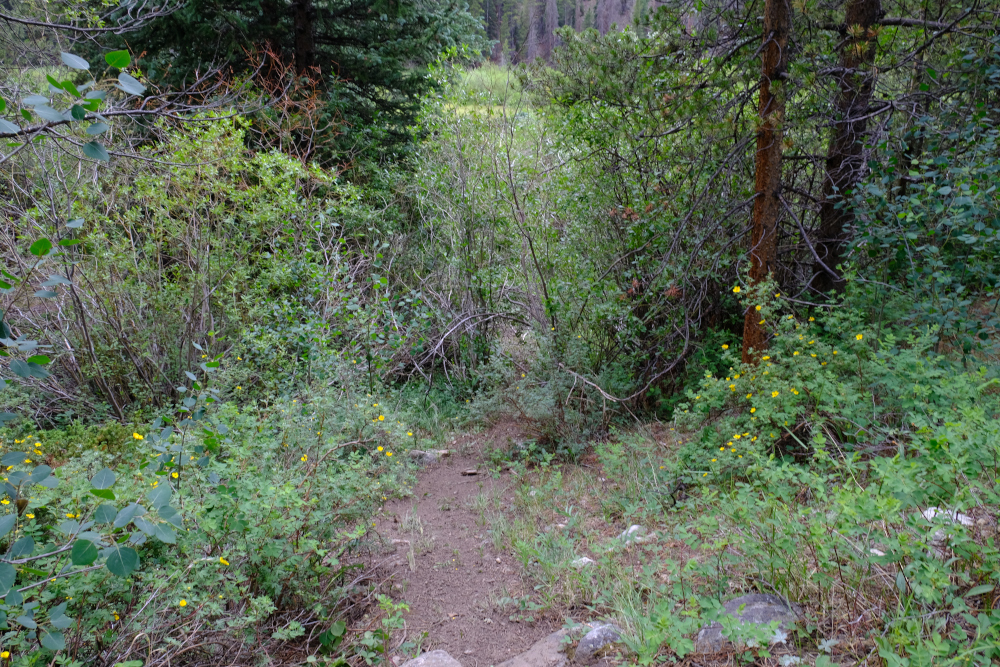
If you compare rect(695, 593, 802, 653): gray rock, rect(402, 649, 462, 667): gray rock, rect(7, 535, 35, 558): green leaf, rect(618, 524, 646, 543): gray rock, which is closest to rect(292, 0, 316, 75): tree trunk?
rect(618, 524, 646, 543): gray rock

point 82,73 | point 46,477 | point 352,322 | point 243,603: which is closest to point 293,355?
point 352,322

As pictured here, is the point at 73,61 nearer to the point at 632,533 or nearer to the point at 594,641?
the point at 594,641

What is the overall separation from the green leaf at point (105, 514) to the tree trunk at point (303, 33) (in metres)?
8.41

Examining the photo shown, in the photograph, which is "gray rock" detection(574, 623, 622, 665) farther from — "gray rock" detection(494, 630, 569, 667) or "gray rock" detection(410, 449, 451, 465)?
"gray rock" detection(410, 449, 451, 465)

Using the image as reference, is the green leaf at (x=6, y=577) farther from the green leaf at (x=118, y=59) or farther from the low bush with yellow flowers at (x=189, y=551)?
the green leaf at (x=118, y=59)

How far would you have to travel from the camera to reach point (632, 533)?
3410 millimetres

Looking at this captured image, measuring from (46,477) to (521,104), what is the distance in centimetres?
664

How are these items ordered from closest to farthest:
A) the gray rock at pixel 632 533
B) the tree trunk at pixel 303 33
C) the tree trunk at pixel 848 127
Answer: the gray rock at pixel 632 533 < the tree trunk at pixel 848 127 < the tree trunk at pixel 303 33

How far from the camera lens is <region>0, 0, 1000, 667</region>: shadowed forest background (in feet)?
8.09

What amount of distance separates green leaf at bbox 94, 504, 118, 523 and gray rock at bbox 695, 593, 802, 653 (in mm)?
2214

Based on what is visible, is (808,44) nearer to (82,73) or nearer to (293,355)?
(293,355)

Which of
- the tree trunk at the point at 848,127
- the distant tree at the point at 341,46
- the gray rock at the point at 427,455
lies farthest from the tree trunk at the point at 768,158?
the distant tree at the point at 341,46

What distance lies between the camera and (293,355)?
6129 millimetres

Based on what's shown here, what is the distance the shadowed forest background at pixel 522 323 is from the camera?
8.09 ft
